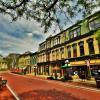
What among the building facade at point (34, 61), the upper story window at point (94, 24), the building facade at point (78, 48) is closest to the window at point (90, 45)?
the building facade at point (78, 48)

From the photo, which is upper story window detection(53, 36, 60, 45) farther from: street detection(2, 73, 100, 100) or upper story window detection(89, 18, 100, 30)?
street detection(2, 73, 100, 100)

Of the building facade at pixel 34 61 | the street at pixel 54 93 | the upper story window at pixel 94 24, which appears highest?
the upper story window at pixel 94 24

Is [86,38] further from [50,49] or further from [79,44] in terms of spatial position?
[50,49]

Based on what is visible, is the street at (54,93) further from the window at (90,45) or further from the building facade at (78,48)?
the window at (90,45)

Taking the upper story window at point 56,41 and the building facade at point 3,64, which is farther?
the building facade at point 3,64

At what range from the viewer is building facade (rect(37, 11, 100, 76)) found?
28.3 m

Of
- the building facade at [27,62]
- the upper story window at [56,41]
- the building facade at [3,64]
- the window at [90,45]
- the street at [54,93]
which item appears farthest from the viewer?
the building facade at [3,64]

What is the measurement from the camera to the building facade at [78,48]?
2828 centimetres

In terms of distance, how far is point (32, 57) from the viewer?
68250mm

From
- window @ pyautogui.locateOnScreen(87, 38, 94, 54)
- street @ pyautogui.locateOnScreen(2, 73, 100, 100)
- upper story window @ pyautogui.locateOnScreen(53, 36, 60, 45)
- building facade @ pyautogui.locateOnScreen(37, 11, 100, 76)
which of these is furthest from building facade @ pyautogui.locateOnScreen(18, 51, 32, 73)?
street @ pyautogui.locateOnScreen(2, 73, 100, 100)

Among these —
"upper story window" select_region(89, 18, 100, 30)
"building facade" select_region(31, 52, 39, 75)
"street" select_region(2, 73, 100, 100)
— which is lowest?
"street" select_region(2, 73, 100, 100)

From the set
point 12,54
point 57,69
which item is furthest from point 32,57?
point 12,54

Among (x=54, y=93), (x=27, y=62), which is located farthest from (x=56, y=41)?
(x=27, y=62)

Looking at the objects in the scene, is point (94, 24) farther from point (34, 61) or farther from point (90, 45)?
point (34, 61)
